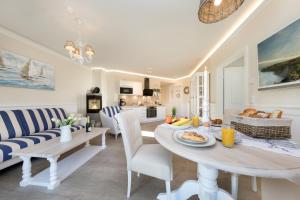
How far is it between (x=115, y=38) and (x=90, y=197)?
107 inches

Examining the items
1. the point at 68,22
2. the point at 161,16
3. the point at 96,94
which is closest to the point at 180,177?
the point at 161,16

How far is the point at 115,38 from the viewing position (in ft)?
9.53

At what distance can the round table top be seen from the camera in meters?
0.57

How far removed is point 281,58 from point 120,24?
88.7 inches

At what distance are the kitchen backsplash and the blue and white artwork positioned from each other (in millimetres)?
5518

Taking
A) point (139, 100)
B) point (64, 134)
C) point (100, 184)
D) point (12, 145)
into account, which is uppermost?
point (139, 100)

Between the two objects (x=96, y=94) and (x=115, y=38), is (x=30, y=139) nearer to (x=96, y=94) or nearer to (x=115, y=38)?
(x=115, y=38)

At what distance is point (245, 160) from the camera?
66cm

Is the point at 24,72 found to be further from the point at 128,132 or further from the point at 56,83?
the point at 128,132

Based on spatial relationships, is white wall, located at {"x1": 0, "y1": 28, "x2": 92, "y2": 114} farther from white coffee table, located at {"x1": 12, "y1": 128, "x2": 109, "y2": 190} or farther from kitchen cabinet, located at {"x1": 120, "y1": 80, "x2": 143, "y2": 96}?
white coffee table, located at {"x1": 12, "y1": 128, "x2": 109, "y2": 190}

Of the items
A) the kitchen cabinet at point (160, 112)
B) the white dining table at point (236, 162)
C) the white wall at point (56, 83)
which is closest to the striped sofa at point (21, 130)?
the white wall at point (56, 83)

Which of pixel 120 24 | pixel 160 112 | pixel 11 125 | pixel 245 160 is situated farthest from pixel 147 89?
pixel 245 160

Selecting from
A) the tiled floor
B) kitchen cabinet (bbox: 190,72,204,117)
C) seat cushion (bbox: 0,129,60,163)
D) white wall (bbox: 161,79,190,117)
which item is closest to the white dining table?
the tiled floor

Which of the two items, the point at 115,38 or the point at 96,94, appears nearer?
the point at 115,38
